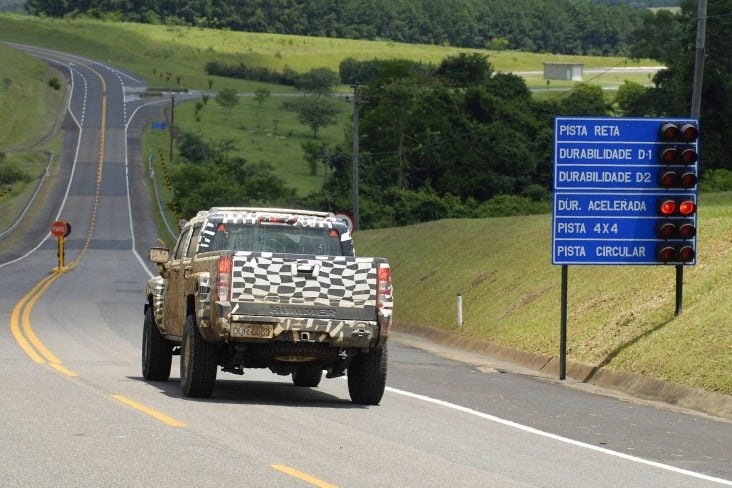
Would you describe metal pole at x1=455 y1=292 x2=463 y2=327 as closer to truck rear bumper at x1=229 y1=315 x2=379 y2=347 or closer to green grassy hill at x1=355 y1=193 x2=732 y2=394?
green grassy hill at x1=355 y1=193 x2=732 y2=394

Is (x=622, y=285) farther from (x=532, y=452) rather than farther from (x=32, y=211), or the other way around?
(x=32, y=211)

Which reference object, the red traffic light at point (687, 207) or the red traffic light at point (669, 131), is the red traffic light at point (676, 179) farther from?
the red traffic light at point (669, 131)

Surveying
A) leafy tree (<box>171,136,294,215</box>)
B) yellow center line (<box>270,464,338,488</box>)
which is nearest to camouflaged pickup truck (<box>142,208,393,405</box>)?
yellow center line (<box>270,464,338,488</box>)

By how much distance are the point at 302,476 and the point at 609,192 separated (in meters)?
14.0

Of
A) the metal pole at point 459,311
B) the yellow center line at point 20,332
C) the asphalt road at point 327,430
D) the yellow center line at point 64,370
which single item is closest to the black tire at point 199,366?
the asphalt road at point 327,430

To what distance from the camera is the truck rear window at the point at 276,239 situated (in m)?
17.9

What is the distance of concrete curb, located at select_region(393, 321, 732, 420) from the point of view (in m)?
18.8

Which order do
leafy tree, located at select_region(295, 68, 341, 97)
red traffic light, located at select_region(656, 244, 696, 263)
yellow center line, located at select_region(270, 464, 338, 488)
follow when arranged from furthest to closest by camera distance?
leafy tree, located at select_region(295, 68, 341, 97)
red traffic light, located at select_region(656, 244, 696, 263)
yellow center line, located at select_region(270, 464, 338, 488)

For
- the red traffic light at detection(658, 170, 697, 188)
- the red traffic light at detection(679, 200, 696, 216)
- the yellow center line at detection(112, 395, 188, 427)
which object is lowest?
the yellow center line at detection(112, 395, 188, 427)

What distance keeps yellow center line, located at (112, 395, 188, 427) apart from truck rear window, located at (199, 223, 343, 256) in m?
2.56

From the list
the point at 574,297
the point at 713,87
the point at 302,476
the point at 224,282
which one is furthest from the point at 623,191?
the point at 713,87

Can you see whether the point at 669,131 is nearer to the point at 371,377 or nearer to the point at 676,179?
the point at 676,179

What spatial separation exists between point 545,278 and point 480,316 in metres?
1.65

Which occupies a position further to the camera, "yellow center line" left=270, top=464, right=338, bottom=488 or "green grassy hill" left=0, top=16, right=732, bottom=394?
"green grassy hill" left=0, top=16, right=732, bottom=394
